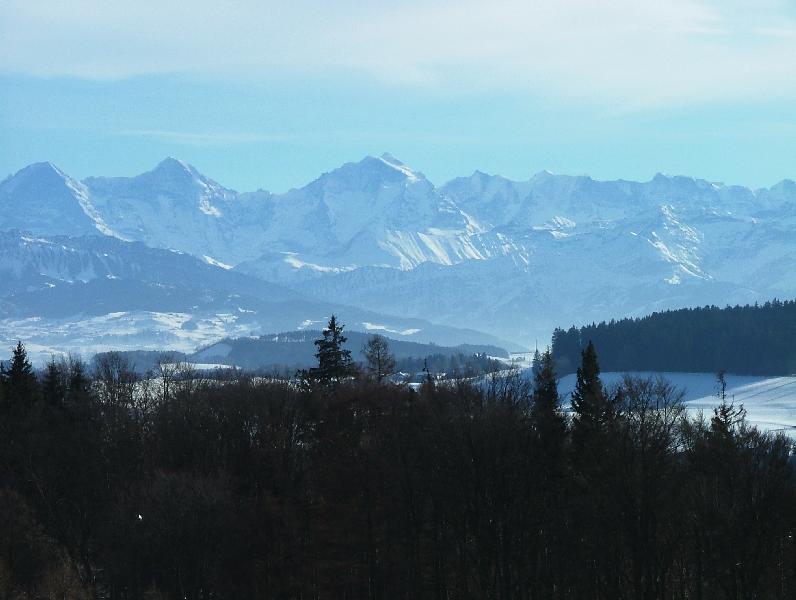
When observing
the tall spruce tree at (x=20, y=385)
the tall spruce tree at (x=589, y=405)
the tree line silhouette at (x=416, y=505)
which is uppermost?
the tall spruce tree at (x=20, y=385)

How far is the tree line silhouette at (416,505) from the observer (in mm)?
47719

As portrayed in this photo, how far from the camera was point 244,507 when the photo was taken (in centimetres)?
5572

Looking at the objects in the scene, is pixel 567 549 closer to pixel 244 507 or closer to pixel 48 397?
pixel 244 507

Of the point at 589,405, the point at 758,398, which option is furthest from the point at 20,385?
the point at 758,398

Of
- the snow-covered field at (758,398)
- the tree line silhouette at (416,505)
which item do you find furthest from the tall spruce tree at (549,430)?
the snow-covered field at (758,398)

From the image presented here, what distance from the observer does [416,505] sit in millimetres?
55438

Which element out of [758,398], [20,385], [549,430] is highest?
[20,385]

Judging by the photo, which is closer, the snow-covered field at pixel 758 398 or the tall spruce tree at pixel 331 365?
the tall spruce tree at pixel 331 365

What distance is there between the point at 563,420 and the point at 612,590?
10121mm

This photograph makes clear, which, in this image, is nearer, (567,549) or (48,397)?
(567,549)

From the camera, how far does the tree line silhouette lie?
157 feet

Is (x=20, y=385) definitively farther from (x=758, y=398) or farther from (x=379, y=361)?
(x=758, y=398)

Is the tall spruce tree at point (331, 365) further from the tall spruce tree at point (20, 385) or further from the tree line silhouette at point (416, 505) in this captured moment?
the tall spruce tree at point (20, 385)

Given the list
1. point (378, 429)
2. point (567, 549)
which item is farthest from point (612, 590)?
point (378, 429)
